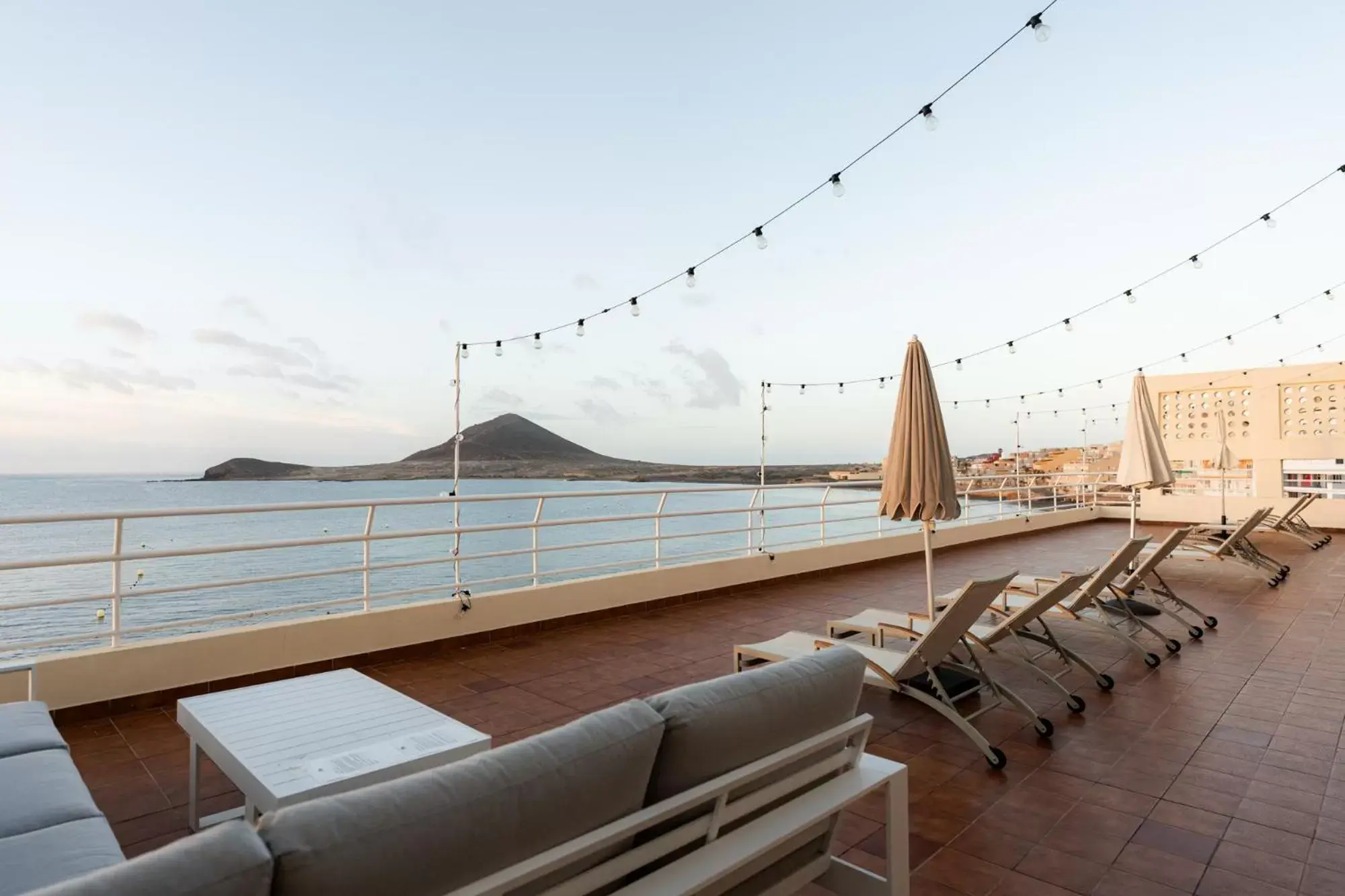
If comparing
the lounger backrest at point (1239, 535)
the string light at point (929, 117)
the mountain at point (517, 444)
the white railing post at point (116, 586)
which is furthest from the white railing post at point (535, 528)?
the mountain at point (517, 444)

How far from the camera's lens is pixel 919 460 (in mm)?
4238

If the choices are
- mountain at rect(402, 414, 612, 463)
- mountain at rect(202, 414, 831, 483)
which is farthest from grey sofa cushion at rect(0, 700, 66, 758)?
mountain at rect(402, 414, 612, 463)

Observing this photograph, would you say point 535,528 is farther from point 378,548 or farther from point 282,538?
point 378,548

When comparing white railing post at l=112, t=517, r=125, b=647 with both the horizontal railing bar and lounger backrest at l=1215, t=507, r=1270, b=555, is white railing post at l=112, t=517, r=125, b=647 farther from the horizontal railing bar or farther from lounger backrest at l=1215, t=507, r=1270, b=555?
lounger backrest at l=1215, t=507, r=1270, b=555

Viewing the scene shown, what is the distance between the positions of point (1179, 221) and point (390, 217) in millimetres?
10367

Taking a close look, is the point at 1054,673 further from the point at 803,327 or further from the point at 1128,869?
the point at 803,327

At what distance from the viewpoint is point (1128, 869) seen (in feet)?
7.18

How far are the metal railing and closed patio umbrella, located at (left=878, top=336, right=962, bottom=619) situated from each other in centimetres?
125

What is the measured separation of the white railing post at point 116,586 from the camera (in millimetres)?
3551

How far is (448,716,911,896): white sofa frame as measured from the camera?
1.20m

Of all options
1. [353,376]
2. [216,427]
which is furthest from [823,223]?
[216,427]

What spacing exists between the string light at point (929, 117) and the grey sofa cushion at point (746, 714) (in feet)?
13.0

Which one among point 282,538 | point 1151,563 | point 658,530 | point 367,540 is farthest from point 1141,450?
point 282,538

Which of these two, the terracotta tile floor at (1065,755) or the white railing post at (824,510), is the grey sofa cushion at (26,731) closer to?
the terracotta tile floor at (1065,755)
